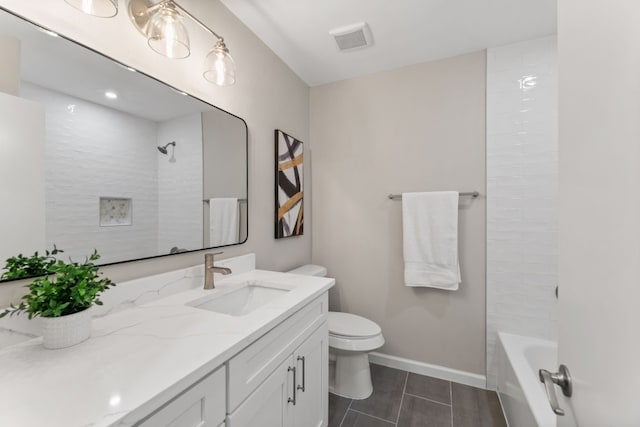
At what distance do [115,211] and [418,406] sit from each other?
1.98 meters

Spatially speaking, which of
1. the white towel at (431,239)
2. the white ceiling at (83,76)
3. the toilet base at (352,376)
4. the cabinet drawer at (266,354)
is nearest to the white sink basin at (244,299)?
the cabinet drawer at (266,354)

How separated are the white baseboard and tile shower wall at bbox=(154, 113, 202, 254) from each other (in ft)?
5.57

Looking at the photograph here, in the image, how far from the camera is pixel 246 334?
792 millimetres

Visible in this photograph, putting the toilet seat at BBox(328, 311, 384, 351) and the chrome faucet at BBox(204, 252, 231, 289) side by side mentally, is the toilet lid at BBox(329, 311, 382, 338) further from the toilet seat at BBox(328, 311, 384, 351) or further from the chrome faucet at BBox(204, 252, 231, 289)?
the chrome faucet at BBox(204, 252, 231, 289)

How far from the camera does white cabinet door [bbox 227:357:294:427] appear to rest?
796 millimetres

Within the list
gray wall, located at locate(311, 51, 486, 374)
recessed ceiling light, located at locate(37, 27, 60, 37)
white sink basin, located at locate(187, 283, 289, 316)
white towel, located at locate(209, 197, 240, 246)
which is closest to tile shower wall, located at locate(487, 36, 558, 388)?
gray wall, located at locate(311, 51, 486, 374)

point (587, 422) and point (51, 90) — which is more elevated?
point (51, 90)

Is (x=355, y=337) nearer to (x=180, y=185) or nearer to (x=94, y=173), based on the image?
(x=180, y=185)

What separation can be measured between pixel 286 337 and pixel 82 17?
4.42ft

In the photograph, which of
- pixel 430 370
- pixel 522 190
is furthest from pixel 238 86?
pixel 430 370

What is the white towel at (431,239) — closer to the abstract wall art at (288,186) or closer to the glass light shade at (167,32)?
the abstract wall art at (288,186)

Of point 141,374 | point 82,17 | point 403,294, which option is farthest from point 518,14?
point 141,374

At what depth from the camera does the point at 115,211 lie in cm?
98

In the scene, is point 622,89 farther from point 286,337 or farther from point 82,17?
point 82,17
